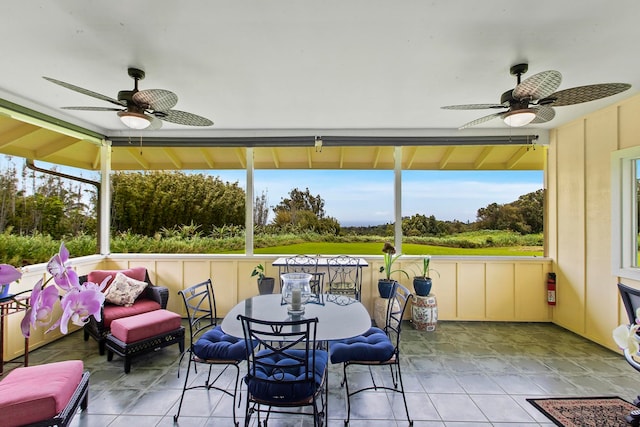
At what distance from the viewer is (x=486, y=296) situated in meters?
4.34

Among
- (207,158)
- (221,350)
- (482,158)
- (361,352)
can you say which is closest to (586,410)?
(361,352)

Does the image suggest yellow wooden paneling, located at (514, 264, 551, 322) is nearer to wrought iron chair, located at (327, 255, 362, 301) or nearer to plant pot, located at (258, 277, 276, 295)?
wrought iron chair, located at (327, 255, 362, 301)

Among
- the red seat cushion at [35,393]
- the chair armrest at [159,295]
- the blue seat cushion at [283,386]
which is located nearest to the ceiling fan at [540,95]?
the blue seat cushion at [283,386]

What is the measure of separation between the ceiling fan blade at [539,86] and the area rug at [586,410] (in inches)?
94.5

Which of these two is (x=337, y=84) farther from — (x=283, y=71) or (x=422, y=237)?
(x=422, y=237)

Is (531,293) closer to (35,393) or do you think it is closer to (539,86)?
(539,86)

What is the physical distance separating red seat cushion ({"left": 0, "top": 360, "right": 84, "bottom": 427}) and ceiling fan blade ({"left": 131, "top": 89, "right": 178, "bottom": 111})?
6.73 ft

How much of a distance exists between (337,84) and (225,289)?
10.3 ft

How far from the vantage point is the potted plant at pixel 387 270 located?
13.3 ft

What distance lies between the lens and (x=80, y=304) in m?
0.70

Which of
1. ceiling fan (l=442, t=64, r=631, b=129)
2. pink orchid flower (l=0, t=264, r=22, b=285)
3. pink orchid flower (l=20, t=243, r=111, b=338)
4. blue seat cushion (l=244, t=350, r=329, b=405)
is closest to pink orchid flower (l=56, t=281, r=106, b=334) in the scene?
pink orchid flower (l=20, t=243, r=111, b=338)

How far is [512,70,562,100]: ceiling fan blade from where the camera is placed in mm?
2028

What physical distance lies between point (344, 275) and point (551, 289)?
111 inches

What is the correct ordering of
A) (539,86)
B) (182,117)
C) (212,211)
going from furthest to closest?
(212,211) < (182,117) < (539,86)
